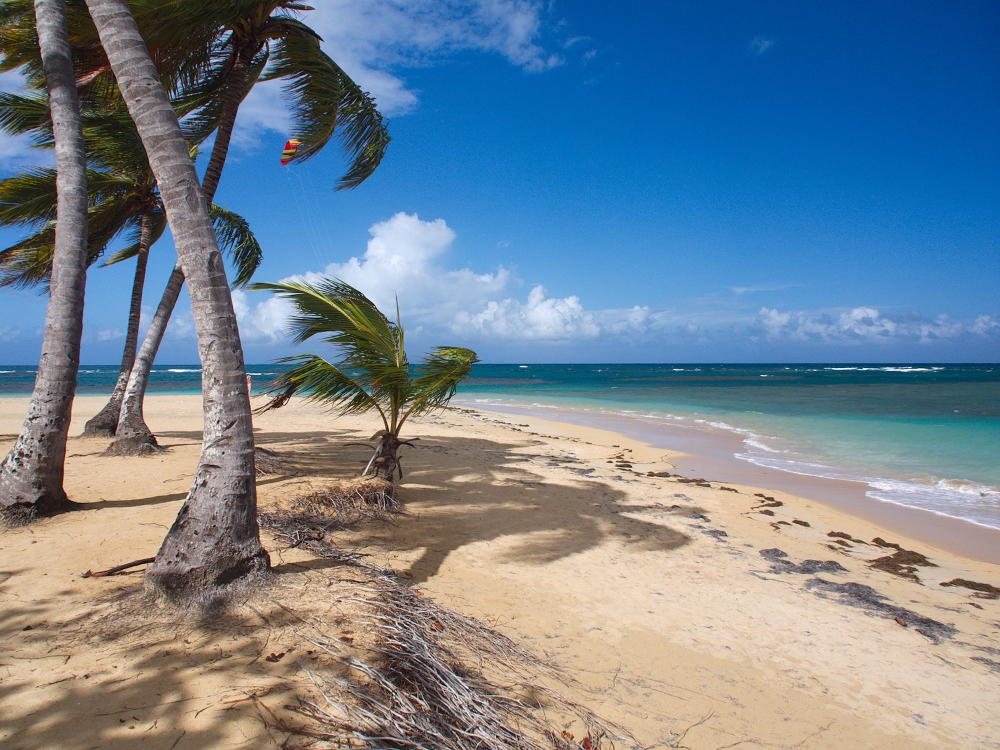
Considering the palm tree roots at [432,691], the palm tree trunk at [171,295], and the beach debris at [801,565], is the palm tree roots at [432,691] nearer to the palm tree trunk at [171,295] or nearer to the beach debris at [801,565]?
the beach debris at [801,565]

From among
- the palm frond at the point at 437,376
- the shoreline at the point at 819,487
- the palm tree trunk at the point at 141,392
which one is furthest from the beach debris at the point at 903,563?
the palm tree trunk at the point at 141,392

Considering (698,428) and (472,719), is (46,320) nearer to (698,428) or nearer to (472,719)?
(472,719)

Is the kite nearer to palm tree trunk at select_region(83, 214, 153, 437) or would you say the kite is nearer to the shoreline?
palm tree trunk at select_region(83, 214, 153, 437)

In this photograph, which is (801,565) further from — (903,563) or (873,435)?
(873,435)

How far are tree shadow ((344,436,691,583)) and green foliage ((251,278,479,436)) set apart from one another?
3.99 ft

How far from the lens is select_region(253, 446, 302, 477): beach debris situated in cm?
680

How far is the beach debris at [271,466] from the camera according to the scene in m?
6.80

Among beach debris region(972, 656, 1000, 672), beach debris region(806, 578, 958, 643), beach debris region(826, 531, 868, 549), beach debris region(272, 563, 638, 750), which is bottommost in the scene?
beach debris region(972, 656, 1000, 672)

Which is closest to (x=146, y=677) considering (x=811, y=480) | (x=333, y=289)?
(x=333, y=289)

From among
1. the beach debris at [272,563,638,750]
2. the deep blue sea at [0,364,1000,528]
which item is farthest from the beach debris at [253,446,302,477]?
the beach debris at [272,563,638,750]

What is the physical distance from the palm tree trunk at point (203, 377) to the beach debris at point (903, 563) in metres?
6.27

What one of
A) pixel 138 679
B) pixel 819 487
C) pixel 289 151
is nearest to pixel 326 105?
pixel 289 151

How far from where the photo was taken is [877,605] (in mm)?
4555

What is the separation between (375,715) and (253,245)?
11.5 m
